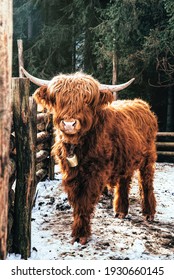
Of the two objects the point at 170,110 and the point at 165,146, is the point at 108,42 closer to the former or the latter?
the point at 170,110

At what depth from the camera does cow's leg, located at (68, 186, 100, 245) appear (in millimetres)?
4102

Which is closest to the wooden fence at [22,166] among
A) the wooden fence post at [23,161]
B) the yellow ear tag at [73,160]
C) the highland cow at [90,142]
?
the wooden fence post at [23,161]

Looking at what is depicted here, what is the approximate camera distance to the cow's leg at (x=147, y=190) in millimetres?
5203

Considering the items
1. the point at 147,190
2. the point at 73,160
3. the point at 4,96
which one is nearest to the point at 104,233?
the point at 147,190

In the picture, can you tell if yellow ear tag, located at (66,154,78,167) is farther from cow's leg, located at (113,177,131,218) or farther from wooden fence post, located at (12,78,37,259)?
cow's leg, located at (113,177,131,218)

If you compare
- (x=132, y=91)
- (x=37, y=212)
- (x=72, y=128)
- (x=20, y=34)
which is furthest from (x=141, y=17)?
(x=72, y=128)

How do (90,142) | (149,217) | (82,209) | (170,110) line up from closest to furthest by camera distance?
1. (90,142)
2. (82,209)
3. (149,217)
4. (170,110)

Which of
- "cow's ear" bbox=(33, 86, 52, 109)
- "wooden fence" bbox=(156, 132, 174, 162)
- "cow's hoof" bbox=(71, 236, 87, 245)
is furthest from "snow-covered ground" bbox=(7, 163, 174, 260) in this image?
"wooden fence" bbox=(156, 132, 174, 162)

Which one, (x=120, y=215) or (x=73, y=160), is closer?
(x=73, y=160)

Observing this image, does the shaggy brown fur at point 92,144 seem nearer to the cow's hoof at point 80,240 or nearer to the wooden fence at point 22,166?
the cow's hoof at point 80,240

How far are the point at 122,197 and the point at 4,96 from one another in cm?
299

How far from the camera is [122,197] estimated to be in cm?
522

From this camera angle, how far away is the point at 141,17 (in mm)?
11102

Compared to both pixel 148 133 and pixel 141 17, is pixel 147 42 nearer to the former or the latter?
pixel 141 17
